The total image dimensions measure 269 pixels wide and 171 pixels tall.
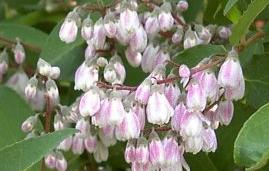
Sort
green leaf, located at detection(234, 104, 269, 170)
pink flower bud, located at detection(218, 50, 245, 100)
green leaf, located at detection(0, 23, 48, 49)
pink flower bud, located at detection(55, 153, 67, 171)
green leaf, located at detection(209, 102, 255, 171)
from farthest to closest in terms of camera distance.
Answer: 1. green leaf, located at detection(0, 23, 48, 49)
2. green leaf, located at detection(209, 102, 255, 171)
3. pink flower bud, located at detection(55, 153, 67, 171)
4. pink flower bud, located at detection(218, 50, 245, 100)
5. green leaf, located at detection(234, 104, 269, 170)

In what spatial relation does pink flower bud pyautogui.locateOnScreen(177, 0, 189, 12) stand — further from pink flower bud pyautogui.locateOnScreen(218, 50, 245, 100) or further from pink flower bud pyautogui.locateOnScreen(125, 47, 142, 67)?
pink flower bud pyautogui.locateOnScreen(218, 50, 245, 100)

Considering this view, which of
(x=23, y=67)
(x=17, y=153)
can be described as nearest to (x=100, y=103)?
(x=17, y=153)

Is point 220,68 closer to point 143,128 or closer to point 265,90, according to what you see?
point 143,128

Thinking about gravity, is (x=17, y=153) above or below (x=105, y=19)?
below

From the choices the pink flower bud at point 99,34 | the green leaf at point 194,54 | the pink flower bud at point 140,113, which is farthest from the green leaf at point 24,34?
the pink flower bud at point 140,113

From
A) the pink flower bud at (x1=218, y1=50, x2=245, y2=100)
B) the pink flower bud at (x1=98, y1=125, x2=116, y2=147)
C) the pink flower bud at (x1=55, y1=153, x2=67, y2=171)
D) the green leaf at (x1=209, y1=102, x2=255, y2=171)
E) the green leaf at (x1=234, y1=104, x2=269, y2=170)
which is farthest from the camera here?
the green leaf at (x1=209, y1=102, x2=255, y2=171)

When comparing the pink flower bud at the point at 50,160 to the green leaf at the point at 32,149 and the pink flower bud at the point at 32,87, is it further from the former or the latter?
the green leaf at the point at 32,149

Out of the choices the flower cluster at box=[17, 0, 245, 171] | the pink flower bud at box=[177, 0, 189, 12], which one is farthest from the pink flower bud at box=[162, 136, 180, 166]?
the pink flower bud at box=[177, 0, 189, 12]
